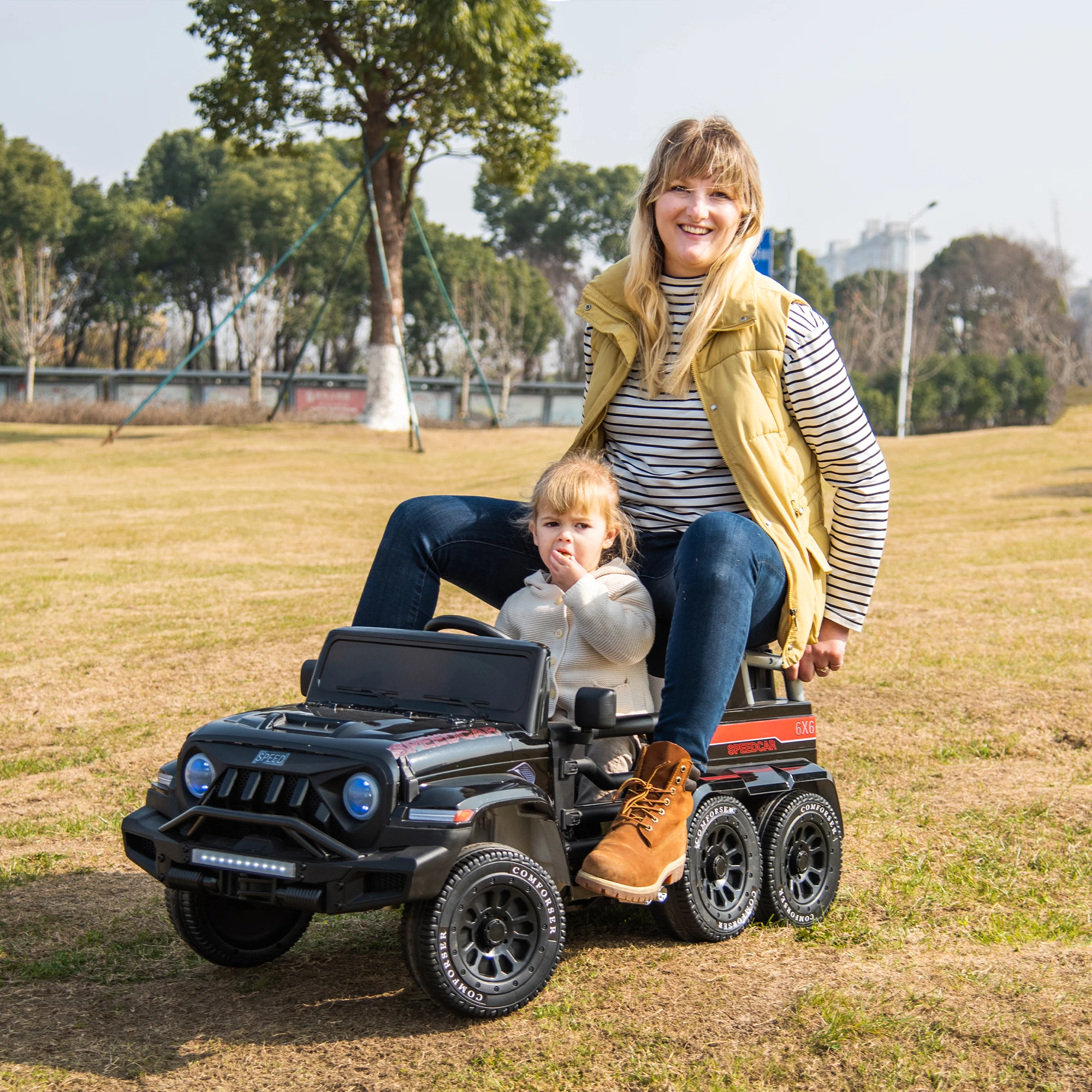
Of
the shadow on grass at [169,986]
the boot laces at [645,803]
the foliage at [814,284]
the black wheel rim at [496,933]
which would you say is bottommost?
the shadow on grass at [169,986]

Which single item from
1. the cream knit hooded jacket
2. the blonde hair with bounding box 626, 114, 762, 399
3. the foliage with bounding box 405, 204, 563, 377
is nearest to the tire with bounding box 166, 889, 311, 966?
the cream knit hooded jacket

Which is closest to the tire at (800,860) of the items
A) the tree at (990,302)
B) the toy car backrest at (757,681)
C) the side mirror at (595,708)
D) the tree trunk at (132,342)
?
the toy car backrest at (757,681)

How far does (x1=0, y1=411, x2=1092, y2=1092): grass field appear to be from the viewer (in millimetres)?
2666

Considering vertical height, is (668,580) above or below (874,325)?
below

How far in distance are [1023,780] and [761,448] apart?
100.0 inches

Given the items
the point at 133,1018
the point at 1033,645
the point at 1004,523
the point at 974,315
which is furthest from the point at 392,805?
the point at 974,315

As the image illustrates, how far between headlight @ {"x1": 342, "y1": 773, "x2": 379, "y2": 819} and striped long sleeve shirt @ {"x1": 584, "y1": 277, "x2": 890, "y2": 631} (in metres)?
1.23

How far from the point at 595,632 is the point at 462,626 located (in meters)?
0.34

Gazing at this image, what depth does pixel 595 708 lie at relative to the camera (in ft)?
9.59

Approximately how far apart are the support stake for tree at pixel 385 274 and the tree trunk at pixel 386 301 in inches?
3.1

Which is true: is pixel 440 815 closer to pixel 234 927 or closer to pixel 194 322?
pixel 234 927

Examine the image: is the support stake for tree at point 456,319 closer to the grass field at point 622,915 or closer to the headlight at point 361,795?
the grass field at point 622,915

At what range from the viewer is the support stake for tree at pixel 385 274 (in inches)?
1012

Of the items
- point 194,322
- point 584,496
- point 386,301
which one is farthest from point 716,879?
point 194,322
